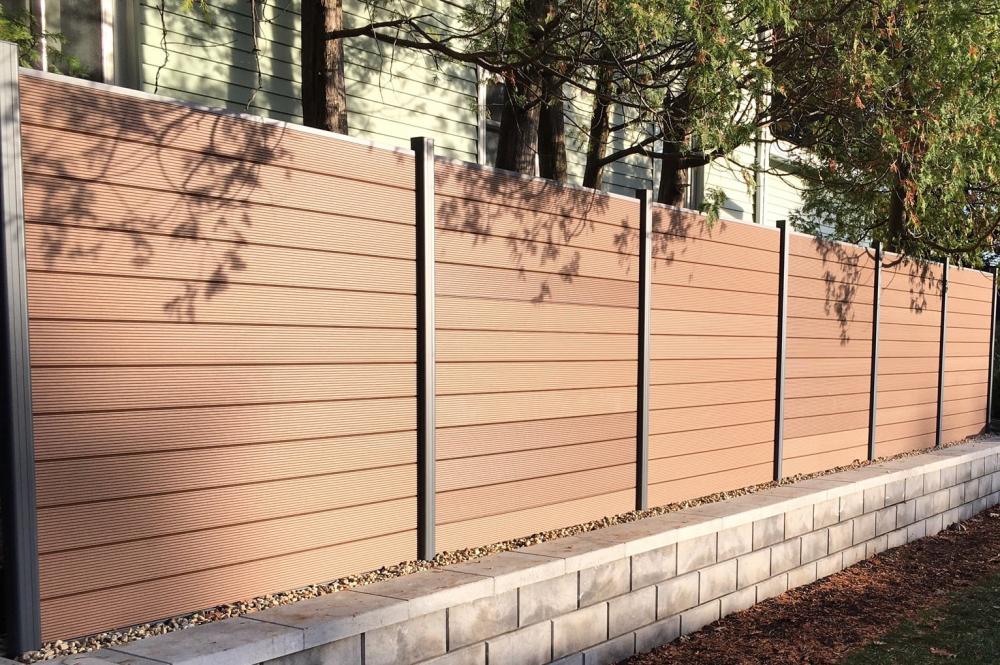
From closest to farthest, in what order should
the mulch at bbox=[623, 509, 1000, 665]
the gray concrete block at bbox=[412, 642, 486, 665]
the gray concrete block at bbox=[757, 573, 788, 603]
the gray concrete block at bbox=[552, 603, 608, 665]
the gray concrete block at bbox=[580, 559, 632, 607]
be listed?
the gray concrete block at bbox=[412, 642, 486, 665] → the gray concrete block at bbox=[552, 603, 608, 665] → the gray concrete block at bbox=[580, 559, 632, 607] → the mulch at bbox=[623, 509, 1000, 665] → the gray concrete block at bbox=[757, 573, 788, 603]

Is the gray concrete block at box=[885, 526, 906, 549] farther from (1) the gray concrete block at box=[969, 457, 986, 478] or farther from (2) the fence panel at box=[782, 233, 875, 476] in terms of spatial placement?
(1) the gray concrete block at box=[969, 457, 986, 478]

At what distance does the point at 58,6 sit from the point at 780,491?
19.2 feet

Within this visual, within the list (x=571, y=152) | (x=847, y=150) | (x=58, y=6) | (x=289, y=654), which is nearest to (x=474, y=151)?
(x=571, y=152)

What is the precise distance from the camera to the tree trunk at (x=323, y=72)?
6.50m

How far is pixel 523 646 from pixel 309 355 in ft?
5.43

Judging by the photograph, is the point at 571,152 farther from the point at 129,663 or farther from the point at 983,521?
the point at 129,663

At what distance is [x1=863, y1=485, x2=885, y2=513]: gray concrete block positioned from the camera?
24.9 ft

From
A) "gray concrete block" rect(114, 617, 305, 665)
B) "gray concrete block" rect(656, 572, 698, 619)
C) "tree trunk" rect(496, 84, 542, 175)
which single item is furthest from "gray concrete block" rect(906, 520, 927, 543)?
"gray concrete block" rect(114, 617, 305, 665)

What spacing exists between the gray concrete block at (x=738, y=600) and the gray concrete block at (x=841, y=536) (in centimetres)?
Answer: 115

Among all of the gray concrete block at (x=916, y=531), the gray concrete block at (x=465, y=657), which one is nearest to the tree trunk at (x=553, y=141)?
the gray concrete block at (x=916, y=531)

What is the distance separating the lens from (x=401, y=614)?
3.92 metres

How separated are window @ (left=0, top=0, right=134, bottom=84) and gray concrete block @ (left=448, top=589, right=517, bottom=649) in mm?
4553

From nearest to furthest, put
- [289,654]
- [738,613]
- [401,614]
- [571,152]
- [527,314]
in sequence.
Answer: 1. [289,654]
2. [401,614]
3. [527,314]
4. [738,613]
5. [571,152]

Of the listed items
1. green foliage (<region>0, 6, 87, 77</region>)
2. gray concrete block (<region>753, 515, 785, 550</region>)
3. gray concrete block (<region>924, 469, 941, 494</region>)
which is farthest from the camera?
gray concrete block (<region>924, 469, 941, 494</region>)
